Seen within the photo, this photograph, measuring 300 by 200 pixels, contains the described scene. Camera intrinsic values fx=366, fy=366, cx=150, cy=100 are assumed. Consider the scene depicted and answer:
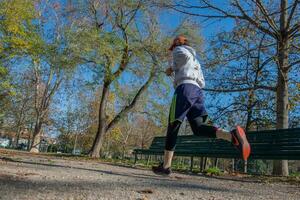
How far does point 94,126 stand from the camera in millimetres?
53562

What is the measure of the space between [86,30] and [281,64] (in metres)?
10.3

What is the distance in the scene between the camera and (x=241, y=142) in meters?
4.64

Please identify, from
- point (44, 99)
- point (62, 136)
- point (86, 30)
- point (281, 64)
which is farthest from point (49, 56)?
point (62, 136)

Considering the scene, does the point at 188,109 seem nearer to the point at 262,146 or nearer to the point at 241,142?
the point at 241,142

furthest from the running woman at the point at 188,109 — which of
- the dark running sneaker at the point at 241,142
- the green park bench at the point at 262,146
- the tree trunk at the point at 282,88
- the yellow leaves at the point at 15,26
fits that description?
the yellow leaves at the point at 15,26

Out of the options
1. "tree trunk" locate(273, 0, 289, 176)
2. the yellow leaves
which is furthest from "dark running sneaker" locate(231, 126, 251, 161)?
the yellow leaves

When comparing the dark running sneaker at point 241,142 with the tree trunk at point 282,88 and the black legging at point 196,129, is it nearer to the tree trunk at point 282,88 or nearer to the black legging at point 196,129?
the black legging at point 196,129

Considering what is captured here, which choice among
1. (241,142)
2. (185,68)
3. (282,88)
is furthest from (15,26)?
(241,142)

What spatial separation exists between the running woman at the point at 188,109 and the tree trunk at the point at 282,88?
5.86m

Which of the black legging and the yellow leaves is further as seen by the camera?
the yellow leaves

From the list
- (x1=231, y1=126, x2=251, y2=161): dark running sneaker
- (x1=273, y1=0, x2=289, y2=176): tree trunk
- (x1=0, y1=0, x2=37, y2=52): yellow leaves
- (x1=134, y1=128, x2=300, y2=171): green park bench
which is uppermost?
(x1=0, y1=0, x2=37, y2=52): yellow leaves

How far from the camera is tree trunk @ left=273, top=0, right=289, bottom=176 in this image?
10133 millimetres

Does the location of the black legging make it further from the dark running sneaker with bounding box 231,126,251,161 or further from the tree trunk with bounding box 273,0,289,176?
the tree trunk with bounding box 273,0,289,176

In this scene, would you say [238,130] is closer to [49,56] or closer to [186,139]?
[186,139]
